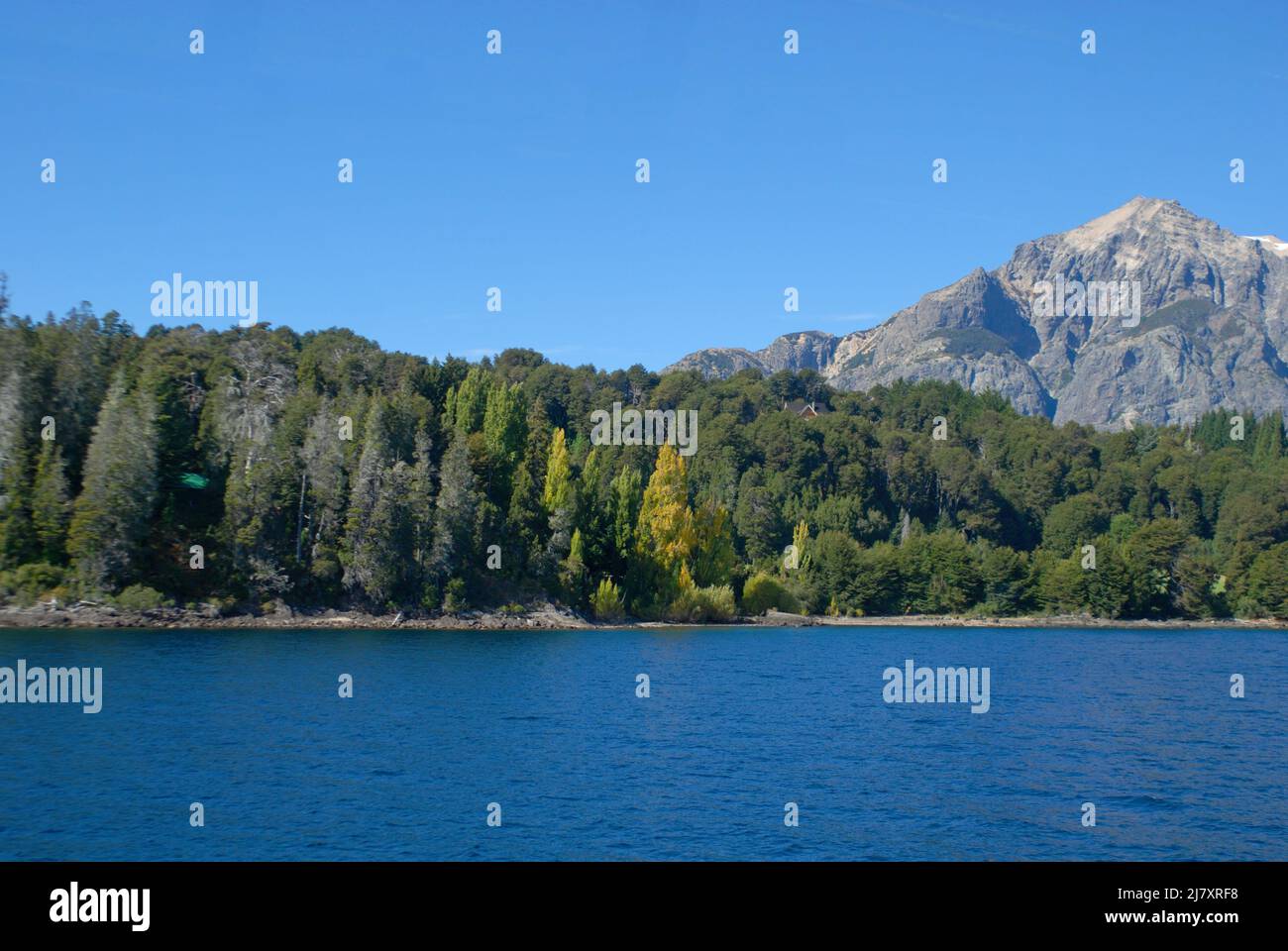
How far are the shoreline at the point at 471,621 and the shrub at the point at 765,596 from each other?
3.81ft

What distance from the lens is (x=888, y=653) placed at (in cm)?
8169

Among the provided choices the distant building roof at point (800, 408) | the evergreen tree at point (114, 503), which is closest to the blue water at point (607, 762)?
the evergreen tree at point (114, 503)

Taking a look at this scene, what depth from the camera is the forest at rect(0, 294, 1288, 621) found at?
8344 centimetres

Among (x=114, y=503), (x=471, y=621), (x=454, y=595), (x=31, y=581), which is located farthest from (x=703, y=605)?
(x=31, y=581)

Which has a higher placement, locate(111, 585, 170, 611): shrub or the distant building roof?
the distant building roof

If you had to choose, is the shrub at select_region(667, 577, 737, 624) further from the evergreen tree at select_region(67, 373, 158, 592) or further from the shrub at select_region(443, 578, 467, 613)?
the evergreen tree at select_region(67, 373, 158, 592)

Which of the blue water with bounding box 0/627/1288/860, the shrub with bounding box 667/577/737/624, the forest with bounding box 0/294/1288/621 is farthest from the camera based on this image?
the shrub with bounding box 667/577/737/624

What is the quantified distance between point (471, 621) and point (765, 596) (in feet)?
114

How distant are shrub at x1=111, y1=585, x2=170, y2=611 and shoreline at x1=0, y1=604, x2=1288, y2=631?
1.38 ft

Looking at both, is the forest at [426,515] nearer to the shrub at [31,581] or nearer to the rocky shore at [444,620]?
the shrub at [31,581]

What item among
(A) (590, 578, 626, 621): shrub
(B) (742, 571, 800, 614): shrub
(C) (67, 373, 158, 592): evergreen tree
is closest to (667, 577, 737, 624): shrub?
(B) (742, 571, 800, 614): shrub

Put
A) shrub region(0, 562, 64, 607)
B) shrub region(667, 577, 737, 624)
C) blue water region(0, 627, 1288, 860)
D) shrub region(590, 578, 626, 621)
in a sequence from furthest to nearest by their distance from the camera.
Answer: shrub region(667, 577, 737, 624) → shrub region(590, 578, 626, 621) → shrub region(0, 562, 64, 607) → blue water region(0, 627, 1288, 860)
